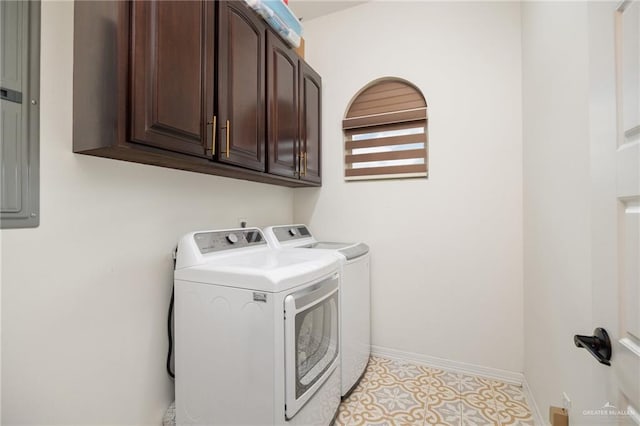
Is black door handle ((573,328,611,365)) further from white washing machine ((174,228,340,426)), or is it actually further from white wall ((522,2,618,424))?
white washing machine ((174,228,340,426))

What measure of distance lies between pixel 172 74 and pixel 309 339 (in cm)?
130

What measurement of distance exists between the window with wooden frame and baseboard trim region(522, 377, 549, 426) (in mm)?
1510

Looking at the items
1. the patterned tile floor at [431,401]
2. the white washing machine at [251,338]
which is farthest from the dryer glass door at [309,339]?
the patterned tile floor at [431,401]

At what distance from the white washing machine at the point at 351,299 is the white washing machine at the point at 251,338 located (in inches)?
8.3

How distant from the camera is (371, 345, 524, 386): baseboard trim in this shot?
1.87 meters

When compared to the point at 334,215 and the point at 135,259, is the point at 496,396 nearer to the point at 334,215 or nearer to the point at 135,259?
the point at 334,215

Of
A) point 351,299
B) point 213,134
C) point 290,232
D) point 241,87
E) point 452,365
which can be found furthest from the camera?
point 290,232

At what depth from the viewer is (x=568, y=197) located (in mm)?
1092

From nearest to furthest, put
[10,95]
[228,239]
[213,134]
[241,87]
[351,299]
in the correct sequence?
1. [10,95]
2. [213,134]
3. [241,87]
4. [228,239]
5. [351,299]

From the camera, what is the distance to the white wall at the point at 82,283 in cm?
97

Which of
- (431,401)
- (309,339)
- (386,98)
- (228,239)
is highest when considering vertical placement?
(386,98)

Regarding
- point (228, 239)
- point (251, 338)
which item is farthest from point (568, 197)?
point (228, 239)

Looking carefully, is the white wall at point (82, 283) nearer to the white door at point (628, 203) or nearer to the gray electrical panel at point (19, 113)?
the gray electrical panel at point (19, 113)

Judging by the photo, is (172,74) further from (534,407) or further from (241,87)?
(534,407)
